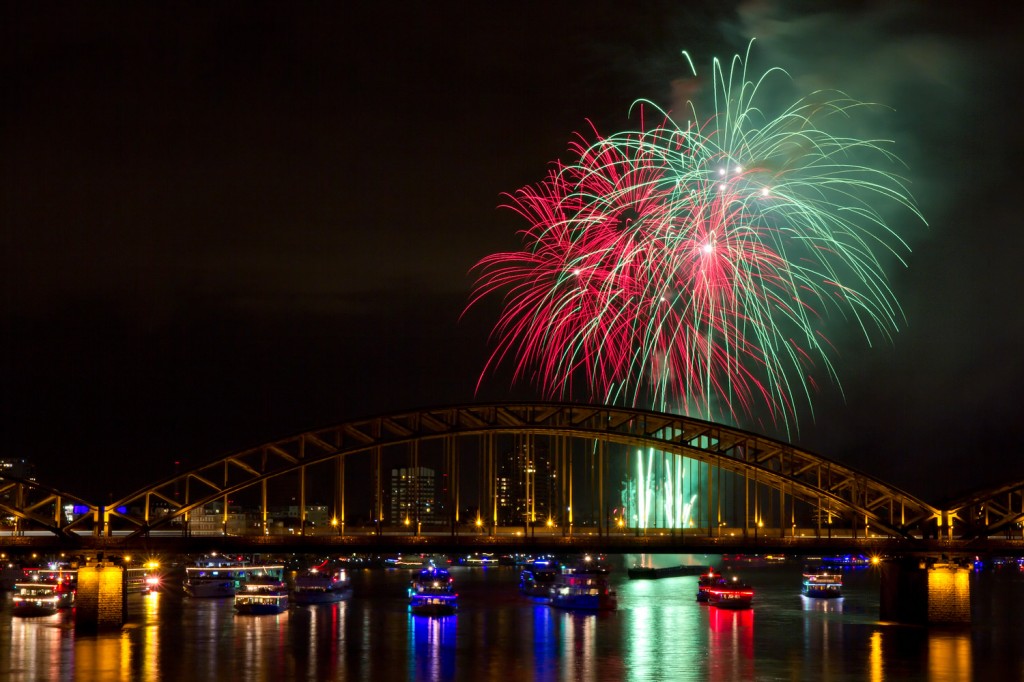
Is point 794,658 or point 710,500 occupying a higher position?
point 710,500

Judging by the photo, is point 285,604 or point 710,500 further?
point 285,604

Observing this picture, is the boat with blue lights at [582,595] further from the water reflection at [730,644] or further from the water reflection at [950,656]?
the water reflection at [950,656]

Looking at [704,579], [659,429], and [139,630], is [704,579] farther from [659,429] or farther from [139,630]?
→ [139,630]

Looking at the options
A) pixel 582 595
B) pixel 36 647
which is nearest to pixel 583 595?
pixel 582 595

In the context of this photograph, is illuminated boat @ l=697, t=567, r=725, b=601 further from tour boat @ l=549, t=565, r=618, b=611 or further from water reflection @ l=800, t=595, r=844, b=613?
tour boat @ l=549, t=565, r=618, b=611

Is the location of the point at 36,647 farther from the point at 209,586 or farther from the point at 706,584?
the point at 706,584

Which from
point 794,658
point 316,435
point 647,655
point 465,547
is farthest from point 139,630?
point 794,658
